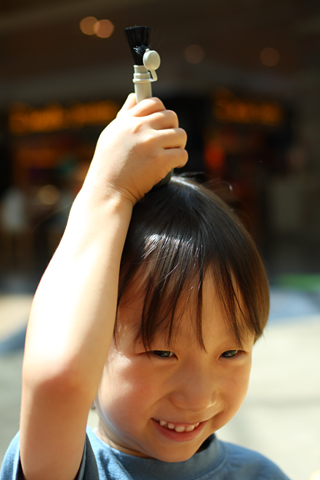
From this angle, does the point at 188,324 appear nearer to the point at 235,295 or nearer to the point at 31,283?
the point at 235,295

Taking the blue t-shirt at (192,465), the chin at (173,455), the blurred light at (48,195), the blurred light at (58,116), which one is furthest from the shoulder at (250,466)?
the blurred light at (58,116)

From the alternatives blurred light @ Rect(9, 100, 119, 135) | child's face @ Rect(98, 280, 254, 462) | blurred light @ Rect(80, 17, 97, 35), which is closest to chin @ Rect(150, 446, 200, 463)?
child's face @ Rect(98, 280, 254, 462)

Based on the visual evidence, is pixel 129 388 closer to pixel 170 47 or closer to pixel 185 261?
pixel 185 261

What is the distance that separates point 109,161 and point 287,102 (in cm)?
956

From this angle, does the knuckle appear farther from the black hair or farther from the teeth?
the teeth

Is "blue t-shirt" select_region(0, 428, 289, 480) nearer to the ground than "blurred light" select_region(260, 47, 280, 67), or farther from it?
nearer to the ground

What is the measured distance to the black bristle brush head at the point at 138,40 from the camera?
1.61 ft

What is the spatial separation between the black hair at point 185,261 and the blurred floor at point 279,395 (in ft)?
3.36

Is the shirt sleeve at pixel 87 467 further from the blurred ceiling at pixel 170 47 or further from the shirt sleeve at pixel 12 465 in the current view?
the blurred ceiling at pixel 170 47

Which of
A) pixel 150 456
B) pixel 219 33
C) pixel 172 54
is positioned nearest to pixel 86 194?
pixel 150 456

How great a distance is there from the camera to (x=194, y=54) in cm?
650

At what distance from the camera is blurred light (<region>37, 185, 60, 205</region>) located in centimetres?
789

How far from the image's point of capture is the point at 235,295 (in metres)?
0.54

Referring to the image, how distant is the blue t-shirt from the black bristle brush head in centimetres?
42
